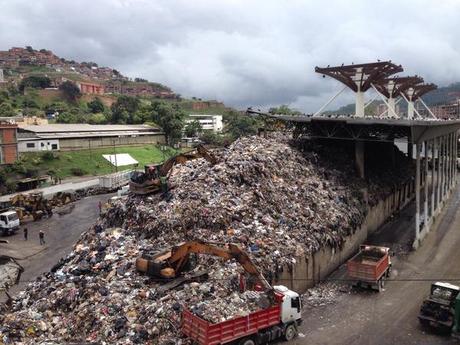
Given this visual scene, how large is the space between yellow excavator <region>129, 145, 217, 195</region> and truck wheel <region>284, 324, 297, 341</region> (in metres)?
8.89

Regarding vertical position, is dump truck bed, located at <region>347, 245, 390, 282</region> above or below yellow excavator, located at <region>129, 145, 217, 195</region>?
below

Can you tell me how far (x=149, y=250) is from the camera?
15.9 meters

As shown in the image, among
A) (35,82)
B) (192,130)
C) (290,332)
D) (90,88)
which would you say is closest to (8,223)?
(290,332)

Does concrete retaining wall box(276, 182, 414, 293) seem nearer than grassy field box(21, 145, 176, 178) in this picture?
Yes

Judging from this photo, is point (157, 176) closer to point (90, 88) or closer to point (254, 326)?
point (254, 326)

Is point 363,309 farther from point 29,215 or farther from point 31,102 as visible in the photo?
point 31,102

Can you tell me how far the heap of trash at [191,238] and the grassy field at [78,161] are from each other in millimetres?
26515

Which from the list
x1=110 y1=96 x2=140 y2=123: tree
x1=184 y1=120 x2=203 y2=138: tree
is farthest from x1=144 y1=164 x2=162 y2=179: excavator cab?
x1=110 y1=96 x2=140 y2=123: tree

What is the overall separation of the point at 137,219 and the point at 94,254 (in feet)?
8.10

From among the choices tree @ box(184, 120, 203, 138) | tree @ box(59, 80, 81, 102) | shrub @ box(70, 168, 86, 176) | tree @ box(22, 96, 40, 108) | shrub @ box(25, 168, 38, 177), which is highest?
tree @ box(59, 80, 81, 102)

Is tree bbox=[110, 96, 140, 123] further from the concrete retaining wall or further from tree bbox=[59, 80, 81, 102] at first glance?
the concrete retaining wall

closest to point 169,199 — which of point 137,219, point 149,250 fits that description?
point 137,219

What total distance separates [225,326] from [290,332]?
3085mm

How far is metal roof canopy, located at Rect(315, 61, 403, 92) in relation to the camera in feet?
101
